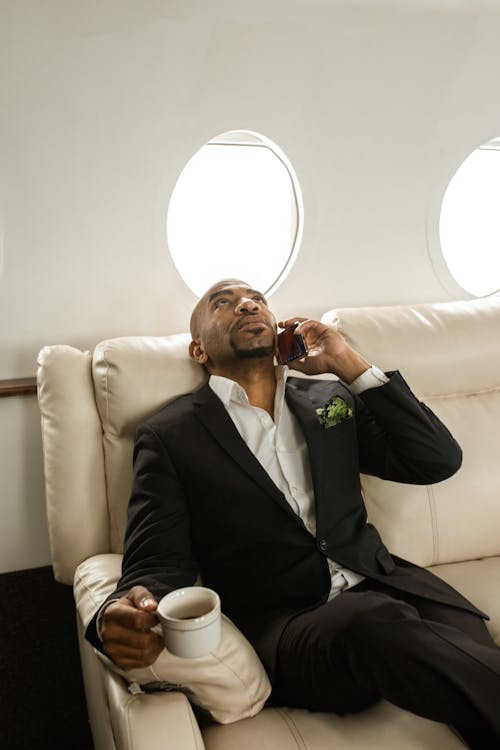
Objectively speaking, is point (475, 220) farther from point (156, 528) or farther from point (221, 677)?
point (221, 677)

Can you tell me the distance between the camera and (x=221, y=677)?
1.38 metres

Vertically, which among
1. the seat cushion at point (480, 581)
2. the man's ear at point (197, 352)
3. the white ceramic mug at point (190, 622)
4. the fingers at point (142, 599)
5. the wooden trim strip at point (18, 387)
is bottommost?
the seat cushion at point (480, 581)

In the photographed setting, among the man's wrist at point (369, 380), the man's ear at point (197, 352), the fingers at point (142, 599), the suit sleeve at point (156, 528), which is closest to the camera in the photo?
the fingers at point (142, 599)

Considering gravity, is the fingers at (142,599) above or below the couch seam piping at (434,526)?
above

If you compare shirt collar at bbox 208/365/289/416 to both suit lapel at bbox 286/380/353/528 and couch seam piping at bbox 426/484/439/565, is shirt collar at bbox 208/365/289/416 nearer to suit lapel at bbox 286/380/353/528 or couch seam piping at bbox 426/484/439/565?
suit lapel at bbox 286/380/353/528

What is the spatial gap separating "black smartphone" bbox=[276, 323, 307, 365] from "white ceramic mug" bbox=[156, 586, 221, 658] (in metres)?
0.88

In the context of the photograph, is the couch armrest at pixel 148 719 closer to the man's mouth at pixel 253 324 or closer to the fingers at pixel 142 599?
the fingers at pixel 142 599

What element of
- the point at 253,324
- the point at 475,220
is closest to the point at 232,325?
the point at 253,324

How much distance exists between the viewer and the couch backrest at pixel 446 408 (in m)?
2.05

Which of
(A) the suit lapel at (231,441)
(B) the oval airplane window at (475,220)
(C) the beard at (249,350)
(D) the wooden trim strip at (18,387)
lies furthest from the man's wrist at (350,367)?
(B) the oval airplane window at (475,220)

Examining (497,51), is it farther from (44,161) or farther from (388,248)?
(44,161)

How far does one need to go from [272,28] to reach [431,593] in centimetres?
184

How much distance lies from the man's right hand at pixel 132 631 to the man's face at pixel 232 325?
753mm

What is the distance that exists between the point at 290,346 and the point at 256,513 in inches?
19.5
